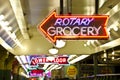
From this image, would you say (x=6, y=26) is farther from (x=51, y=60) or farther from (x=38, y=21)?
(x=51, y=60)

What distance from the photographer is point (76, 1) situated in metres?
9.84

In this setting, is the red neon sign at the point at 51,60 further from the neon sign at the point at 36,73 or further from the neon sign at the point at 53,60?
the neon sign at the point at 36,73

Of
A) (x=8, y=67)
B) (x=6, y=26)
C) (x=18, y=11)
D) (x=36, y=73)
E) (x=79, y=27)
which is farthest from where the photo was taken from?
(x=36, y=73)

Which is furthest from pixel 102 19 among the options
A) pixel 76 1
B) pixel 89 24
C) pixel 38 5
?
pixel 38 5

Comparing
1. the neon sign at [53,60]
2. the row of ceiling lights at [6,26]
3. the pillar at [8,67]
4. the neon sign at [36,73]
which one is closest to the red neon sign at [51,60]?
the neon sign at [53,60]

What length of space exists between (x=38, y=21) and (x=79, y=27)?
6484mm

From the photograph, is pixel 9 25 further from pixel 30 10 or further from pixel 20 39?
pixel 20 39

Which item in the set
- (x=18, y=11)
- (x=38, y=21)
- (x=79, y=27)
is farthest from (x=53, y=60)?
(x=79, y=27)

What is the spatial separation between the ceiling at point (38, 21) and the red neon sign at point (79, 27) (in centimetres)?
173

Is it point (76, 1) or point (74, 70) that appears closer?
point (76, 1)

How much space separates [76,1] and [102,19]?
112 inches

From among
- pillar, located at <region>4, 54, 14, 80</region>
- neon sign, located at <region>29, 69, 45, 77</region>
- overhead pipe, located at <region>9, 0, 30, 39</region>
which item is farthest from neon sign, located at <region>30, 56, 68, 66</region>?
neon sign, located at <region>29, 69, 45, 77</region>

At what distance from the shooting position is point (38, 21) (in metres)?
13.5

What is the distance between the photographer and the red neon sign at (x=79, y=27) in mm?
7086
